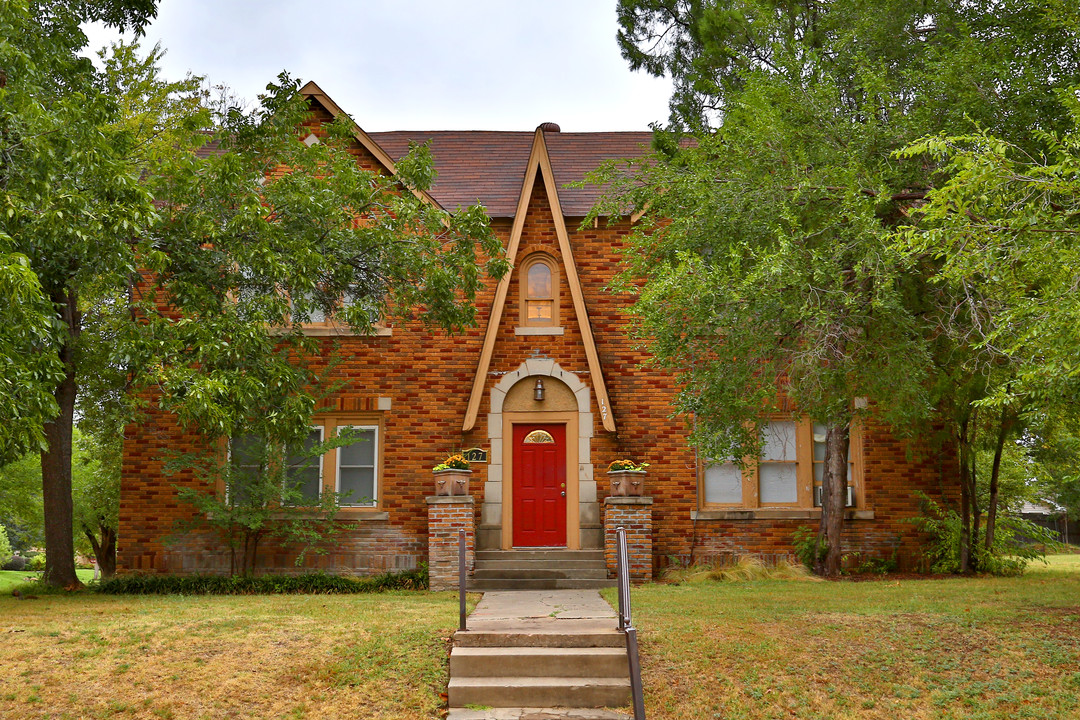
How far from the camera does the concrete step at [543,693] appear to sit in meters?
7.75

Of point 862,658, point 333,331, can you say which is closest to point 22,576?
point 333,331

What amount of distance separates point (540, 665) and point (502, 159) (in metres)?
12.5

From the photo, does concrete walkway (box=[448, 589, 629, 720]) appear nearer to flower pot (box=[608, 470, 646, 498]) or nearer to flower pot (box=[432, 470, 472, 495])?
flower pot (box=[432, 470, 472, 495])

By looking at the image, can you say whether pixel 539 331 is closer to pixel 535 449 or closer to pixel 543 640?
pixel 535 449

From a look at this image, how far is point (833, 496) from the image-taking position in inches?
573

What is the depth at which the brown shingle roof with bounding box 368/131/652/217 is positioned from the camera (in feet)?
55.4

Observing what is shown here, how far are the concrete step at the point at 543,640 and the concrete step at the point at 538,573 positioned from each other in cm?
551

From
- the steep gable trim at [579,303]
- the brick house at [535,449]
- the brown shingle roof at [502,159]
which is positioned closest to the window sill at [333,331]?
A: the brick house at [535,449]

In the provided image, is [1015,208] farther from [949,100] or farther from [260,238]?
[260,238]

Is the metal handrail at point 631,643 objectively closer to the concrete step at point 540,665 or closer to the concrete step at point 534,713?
the concrete step at point 534,713

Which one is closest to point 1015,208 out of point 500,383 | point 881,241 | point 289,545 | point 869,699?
point 881,241

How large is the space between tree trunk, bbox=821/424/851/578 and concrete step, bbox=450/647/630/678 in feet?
24.0

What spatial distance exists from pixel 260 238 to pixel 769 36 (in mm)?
6888

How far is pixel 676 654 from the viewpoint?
8312 millimetres
